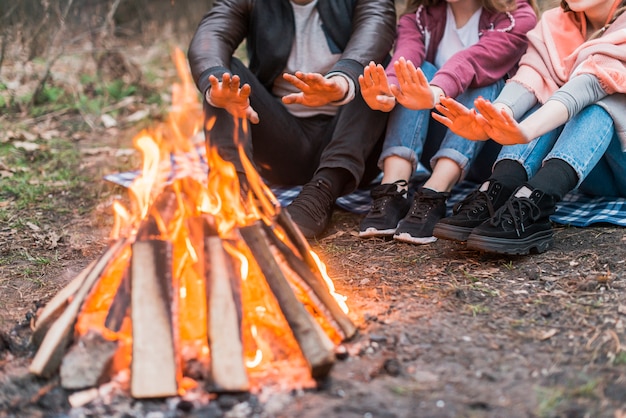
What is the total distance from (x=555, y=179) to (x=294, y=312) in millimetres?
1373

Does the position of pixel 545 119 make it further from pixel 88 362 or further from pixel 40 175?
pixel 40 175

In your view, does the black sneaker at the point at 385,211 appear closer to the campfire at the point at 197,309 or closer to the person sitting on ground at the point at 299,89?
the person sitting on ground at the point at 299,89

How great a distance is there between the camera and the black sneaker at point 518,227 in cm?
260

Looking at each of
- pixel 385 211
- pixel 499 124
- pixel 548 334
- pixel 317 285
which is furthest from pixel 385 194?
pixel 548 334

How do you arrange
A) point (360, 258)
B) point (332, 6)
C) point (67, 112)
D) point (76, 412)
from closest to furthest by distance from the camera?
point (76, 412) → point (360, 258) → point (332, 6) → point (67, 112)

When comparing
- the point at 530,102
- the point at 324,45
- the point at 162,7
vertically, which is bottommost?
the point at 530,102

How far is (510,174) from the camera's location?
9.48 ft

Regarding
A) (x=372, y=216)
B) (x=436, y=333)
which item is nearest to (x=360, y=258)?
(x=372, y=216)

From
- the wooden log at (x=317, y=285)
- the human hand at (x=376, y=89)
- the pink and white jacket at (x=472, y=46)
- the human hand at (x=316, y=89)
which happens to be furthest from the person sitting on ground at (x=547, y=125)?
the wooden log at (x=317, y=285)

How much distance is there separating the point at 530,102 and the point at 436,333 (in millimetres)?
1420

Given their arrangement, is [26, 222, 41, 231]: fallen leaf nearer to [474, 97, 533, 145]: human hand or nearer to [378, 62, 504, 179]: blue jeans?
[378, 62, 504, 179]: blue jeans

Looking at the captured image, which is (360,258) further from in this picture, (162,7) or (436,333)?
(162,7)

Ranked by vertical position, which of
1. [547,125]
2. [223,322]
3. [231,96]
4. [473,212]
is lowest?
[223,322]

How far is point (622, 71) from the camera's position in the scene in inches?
107
